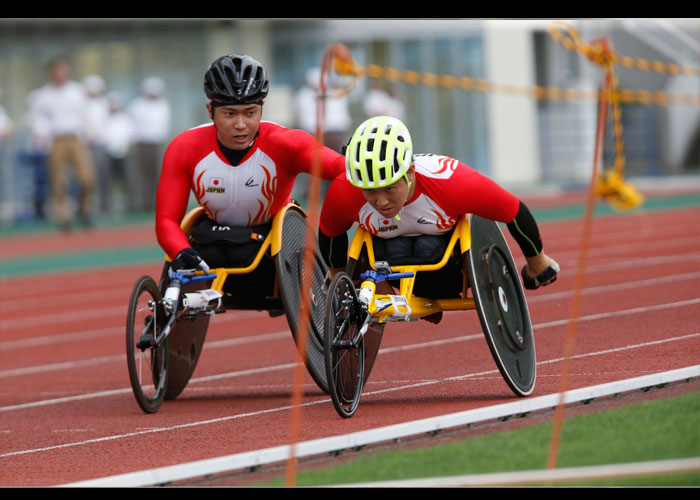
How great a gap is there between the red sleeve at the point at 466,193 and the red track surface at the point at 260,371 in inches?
42.8

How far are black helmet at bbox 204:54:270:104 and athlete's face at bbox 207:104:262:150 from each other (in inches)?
2.3

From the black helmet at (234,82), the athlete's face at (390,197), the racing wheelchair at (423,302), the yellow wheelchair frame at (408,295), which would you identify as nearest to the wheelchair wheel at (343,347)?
the racing wheelchair at (423,302)

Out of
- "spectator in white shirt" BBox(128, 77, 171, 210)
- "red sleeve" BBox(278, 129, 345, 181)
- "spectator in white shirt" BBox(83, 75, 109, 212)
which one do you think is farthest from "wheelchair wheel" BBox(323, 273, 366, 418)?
"spectator in white shirt" BBox(128, 77, 171, 210)

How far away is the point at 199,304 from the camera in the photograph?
8.75 m

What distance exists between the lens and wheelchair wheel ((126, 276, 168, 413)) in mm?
8398

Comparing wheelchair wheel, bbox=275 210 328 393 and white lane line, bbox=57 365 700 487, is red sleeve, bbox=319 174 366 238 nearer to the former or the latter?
wheelchair wheel, bbox=275 210 328 393

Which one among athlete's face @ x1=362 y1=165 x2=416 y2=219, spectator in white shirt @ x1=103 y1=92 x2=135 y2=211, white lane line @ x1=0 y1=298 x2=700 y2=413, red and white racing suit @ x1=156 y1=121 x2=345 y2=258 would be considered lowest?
spectator in white shirt @ x1=103 y1=92 x2=135 y2=211

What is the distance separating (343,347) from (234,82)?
205 cm

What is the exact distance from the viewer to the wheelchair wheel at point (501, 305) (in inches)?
314

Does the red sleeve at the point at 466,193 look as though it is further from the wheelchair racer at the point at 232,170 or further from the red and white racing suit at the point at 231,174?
the red and white racing suit at the point at 231,174

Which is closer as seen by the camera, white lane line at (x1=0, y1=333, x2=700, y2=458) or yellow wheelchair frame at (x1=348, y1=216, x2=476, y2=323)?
yellow wheelchair frame at (x1=348, y1=216, x2=476, y2=323)

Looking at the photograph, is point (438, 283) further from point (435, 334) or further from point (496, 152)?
point (496, 152)

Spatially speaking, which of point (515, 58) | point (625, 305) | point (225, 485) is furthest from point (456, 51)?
point (225, 485)

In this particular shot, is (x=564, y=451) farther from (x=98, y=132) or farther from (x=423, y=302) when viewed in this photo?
(x=98, y=132)
